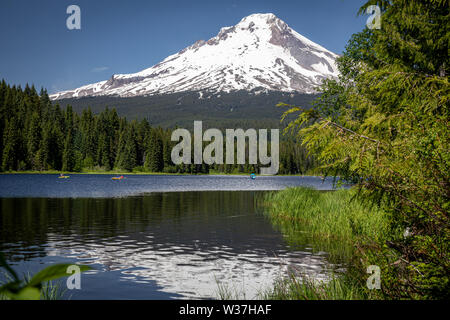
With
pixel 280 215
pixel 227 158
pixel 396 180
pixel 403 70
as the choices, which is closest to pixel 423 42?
pixel 403 70

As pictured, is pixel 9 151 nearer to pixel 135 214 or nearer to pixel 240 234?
pixel 135 214

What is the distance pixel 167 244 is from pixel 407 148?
47.4 ft

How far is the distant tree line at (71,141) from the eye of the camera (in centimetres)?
11888

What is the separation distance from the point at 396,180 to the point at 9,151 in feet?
405

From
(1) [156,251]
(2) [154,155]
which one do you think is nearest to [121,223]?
(1) [156,251]

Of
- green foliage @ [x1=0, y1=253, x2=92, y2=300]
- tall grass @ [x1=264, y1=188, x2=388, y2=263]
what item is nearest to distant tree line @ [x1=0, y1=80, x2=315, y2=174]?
tall grass @ [x1=264, y1=188, x2=388, y2=263]

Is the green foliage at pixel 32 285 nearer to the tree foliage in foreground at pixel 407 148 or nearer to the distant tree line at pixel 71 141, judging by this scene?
the tree foliage in foreground at pixel 407 148

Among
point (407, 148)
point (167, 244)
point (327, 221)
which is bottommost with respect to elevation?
point (167, 244)

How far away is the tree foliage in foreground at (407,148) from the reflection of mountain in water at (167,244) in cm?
537

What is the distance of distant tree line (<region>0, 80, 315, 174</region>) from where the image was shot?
4680 inches

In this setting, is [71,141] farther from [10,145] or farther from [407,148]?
[407,148]

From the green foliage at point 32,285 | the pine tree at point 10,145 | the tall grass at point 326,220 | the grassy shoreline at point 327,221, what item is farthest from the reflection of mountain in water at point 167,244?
the pine tree at point 10,145

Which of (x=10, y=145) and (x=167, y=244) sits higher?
(x=10, y=145)

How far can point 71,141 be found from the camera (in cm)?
13662
